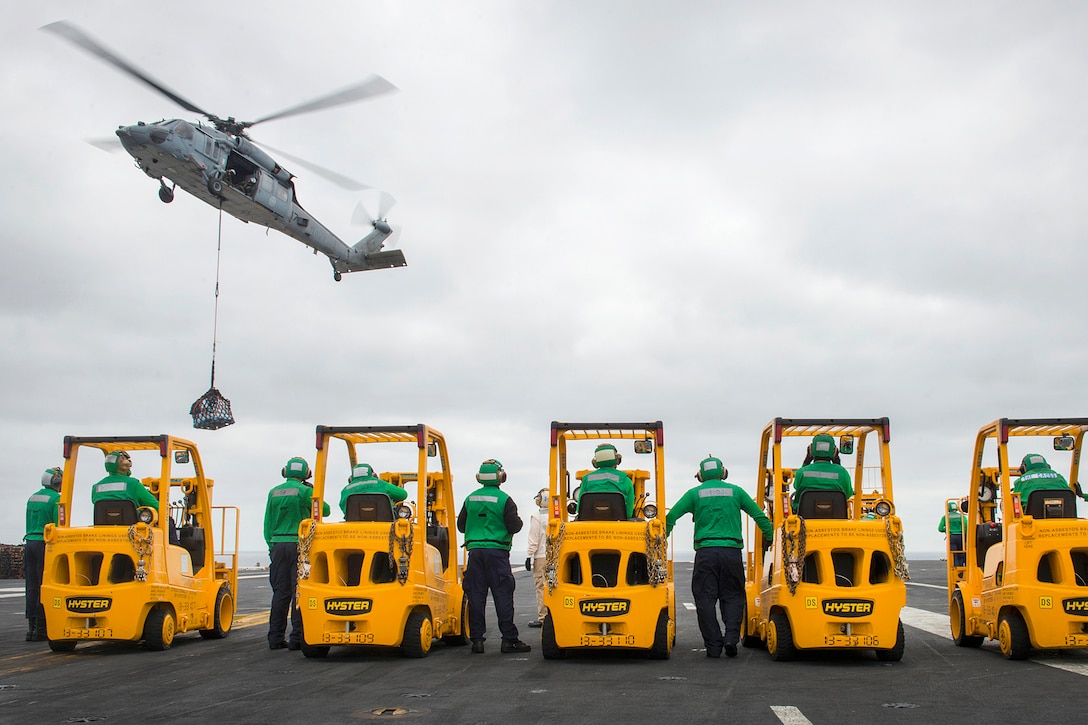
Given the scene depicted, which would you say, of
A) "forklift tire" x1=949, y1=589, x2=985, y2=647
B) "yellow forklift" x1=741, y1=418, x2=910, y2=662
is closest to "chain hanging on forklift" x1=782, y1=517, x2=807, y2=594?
"yellow forklift" x1=741, y1=418, x2=910, y2=662

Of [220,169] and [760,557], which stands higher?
[220,169]

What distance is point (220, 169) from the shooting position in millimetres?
23281

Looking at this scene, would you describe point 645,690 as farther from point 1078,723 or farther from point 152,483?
point 152,483

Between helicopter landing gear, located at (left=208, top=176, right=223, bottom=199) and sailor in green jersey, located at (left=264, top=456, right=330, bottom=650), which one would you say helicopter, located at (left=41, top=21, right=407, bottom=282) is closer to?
helicopter landing gear, located at (left=208, top=176, right=223, bottom=199)

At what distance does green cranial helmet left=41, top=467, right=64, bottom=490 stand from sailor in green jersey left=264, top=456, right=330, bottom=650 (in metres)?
3.78

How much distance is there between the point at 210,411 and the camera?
20219 millimetres

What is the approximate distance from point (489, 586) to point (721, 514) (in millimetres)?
2840

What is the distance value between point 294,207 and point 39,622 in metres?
15.3

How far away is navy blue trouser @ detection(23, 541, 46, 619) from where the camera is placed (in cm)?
1327

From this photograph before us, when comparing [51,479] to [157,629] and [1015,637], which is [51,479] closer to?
[157,629]

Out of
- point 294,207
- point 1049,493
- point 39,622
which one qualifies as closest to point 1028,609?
point 1049,493

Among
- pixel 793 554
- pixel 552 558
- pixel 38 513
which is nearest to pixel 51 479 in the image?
pixel 38 513

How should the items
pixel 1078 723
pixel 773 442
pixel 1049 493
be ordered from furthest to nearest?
pixel 773 442 < pixel 1049 493 < pixel 1078 723

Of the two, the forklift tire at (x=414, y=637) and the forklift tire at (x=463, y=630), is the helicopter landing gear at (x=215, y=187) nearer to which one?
the forklift tire at (x=463, y=630)
